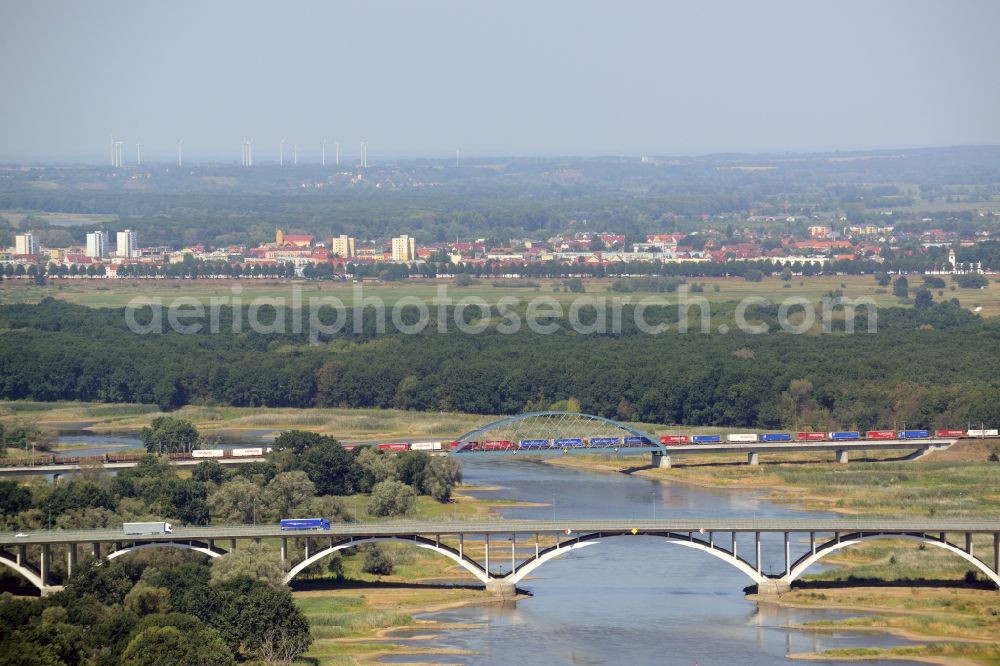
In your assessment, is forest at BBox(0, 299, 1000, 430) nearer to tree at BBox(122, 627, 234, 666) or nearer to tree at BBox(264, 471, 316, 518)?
tree at BBox(264, 471, 316, 518)

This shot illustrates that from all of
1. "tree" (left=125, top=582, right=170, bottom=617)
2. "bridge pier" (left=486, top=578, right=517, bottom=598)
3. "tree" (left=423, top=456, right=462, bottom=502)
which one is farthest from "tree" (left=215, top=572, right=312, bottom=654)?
"tree" (left=423, top=456, right=462, bottom=502)

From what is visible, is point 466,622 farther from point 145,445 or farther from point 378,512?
point 145,445

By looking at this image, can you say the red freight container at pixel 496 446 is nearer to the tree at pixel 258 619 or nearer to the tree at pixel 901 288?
the tree at pixel 258 619

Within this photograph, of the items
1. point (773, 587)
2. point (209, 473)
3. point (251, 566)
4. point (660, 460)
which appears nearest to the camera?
point (251, 566)

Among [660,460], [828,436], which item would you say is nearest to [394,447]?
[660,460]

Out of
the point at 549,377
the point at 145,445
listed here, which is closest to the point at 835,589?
the point at 145,445

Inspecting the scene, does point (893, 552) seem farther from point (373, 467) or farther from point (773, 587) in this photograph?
point (373, 467)
